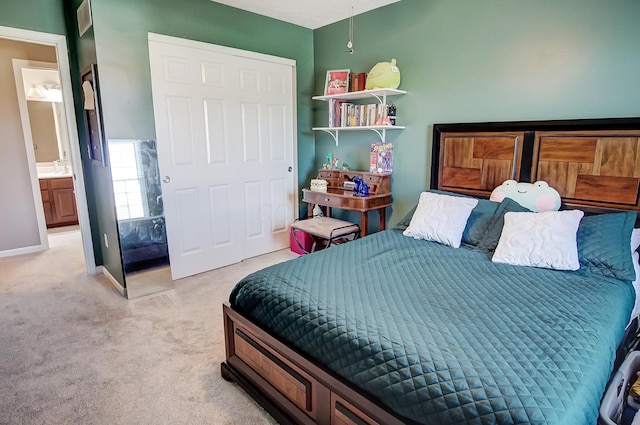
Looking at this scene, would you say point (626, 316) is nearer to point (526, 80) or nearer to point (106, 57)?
point (526, 80)

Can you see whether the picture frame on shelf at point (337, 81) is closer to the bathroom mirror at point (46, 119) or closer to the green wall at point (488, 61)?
the green wall at point (488, 61)

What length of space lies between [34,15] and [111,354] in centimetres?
272

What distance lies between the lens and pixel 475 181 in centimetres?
296

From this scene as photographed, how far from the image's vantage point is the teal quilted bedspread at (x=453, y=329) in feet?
3.62

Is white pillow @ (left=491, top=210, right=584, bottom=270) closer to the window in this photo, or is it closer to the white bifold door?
the white bifold door

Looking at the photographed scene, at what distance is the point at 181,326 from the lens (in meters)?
2.54

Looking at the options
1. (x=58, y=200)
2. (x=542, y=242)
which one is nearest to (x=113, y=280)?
(x=58, y=200)

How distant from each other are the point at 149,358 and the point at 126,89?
198 cm

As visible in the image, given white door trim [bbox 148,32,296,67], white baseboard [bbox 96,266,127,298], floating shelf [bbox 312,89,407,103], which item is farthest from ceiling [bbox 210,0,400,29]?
white baseboard [bbox 96,266,127,298]

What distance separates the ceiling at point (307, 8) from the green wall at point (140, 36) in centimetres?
13

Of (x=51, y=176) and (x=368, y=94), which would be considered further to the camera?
(x=51, y=176)

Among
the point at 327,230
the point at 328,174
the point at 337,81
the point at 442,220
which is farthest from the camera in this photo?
the point at 328,174

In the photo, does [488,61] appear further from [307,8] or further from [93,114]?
[93,114]

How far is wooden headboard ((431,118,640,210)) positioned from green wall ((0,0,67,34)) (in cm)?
330
